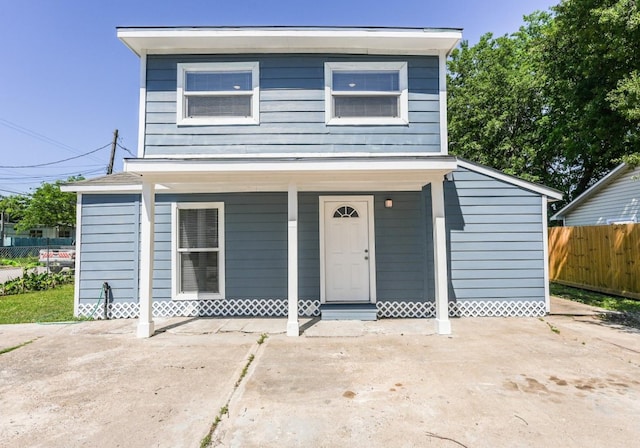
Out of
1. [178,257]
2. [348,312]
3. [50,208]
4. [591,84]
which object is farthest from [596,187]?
[50,208]

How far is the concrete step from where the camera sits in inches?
226

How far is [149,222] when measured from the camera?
4.96m

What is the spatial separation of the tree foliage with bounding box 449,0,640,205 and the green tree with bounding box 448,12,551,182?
0.05 metres

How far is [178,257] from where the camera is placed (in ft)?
20.0

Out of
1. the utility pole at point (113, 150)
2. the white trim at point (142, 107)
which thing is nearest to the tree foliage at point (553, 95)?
the white trim at point (142, 107)

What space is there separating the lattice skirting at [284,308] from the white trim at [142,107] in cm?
280

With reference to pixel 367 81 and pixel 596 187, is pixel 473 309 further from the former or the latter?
pixel 596 187

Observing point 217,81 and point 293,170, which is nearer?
point 293,170

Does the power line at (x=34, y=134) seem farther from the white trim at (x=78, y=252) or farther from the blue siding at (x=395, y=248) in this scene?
the blue siding at (x=395, y=248)

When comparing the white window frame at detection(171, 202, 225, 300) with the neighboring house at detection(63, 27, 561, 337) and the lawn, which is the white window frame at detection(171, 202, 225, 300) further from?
the lawn

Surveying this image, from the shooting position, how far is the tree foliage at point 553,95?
326 inches

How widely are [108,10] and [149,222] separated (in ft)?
18.6

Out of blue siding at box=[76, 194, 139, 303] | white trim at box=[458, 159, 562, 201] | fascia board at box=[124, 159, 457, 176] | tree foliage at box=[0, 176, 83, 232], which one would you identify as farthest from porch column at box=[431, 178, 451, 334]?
tree foliage at box=[0, 176, 83, 232]

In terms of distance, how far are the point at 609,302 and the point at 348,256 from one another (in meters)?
5.88
